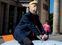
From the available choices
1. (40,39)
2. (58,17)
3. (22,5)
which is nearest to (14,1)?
(22,5)

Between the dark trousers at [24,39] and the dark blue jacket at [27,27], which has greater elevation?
the dark blue jacket at [27,27]

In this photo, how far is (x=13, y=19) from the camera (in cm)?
5984

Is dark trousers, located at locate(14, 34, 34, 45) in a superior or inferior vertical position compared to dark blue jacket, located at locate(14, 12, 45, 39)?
inferior

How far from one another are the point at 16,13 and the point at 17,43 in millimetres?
58405

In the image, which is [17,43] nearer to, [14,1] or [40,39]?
[40,39]

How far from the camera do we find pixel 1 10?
2048 inches

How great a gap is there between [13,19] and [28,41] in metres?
56.9

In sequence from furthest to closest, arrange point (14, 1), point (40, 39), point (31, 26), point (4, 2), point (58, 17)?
point (14, 1) → point (4, 2) → point (58, 17) → point (40, 39) → point (31, 26)

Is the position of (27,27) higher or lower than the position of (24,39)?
higher

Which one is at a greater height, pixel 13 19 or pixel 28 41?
pixel 28 41

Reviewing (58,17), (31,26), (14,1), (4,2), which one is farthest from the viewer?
(14,1)

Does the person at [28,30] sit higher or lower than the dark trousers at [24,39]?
higher

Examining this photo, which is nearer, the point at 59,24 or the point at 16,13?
the point at 59,24

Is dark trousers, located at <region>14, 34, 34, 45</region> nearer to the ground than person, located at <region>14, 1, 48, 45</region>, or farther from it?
nearer to the ground
